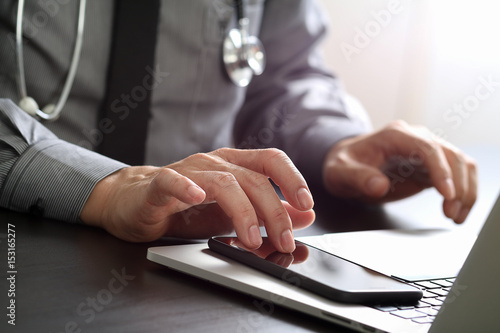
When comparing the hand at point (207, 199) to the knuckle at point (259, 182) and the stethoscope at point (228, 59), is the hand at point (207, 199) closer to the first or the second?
the knuckle at point (259, 182)

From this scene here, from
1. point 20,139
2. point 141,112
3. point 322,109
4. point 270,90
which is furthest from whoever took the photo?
point 270,90

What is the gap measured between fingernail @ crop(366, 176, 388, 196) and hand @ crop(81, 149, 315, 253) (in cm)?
29

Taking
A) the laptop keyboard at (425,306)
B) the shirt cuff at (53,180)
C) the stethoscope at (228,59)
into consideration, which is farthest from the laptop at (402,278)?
the stethoscope at (228,59)

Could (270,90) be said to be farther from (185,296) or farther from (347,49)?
(347,49)

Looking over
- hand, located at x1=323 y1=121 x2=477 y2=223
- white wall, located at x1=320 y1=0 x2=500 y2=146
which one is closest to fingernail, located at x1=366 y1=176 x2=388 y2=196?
hand, located at x1=323 y1=121 x2=477 y2=223

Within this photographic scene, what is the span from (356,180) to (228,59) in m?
0.34

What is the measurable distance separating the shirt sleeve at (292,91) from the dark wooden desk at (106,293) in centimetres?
64

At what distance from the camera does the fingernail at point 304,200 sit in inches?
19.2

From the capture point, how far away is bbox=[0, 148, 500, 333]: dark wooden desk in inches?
13.2

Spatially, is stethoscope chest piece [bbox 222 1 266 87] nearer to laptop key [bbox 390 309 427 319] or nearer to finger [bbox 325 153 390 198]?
finger [bbox 325 153 390 198]

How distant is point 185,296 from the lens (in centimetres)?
39

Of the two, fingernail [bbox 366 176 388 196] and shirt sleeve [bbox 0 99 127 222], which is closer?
shirt sleeve [bbox 0 99 127 222]

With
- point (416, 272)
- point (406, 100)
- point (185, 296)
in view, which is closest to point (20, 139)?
point (185, 296)

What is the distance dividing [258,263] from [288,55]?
93cm
